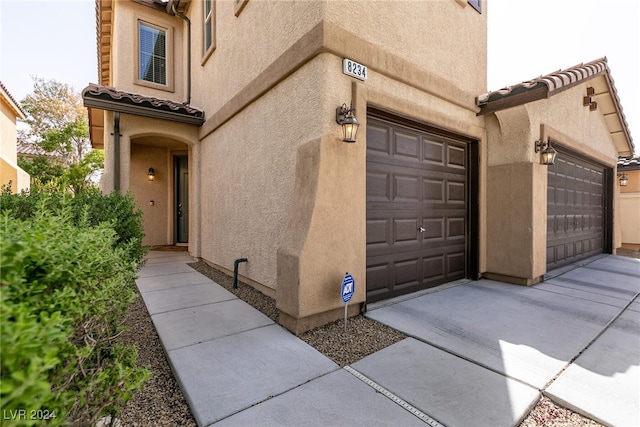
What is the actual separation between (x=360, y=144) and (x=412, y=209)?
1.71 m

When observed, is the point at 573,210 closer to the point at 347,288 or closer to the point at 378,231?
the point at 378,231

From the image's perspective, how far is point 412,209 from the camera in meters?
4.81

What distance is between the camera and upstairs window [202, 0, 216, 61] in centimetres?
703

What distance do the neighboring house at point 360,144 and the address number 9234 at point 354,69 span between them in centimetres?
6

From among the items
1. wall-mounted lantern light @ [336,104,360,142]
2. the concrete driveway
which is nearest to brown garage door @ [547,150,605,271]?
the concrete driveway

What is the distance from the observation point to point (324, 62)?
3482 millimetres

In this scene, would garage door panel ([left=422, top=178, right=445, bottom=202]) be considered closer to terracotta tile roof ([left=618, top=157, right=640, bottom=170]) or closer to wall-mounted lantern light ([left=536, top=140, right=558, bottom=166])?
wall-mounted lantern light ([left=536, top=140, right=558, bottom=166])

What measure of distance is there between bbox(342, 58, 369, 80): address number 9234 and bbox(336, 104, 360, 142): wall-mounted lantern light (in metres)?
0.48

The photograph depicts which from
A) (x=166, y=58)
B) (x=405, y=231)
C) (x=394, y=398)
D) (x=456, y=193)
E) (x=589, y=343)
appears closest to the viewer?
(x=394, y=398)

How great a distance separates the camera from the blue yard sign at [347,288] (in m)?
3.33

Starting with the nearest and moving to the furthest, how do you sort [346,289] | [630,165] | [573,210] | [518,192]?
[346,289] < [518,192] < [573,210] < [630,165]

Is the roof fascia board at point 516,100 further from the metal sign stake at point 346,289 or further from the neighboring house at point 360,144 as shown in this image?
the metal sign stake at point 346,289

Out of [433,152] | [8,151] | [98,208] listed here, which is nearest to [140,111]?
[98,208]

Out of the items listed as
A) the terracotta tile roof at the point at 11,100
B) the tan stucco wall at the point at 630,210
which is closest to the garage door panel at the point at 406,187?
the tan stucco wall at the point at 630,210
